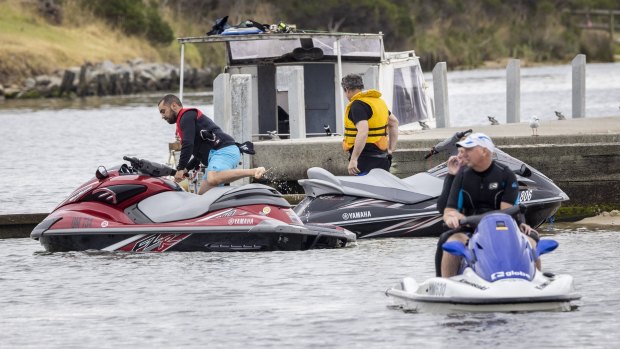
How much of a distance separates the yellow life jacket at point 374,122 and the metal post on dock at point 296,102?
18.6 feet

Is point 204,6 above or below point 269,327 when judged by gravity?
above

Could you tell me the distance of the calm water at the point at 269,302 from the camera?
11.1m

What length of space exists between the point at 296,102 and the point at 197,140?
6.38 metres

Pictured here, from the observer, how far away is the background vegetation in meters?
75.2

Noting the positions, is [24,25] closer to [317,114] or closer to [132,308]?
[317,114]

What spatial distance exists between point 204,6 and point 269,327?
8307 cm

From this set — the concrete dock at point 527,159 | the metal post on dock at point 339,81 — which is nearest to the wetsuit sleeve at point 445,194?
the concrete dock at point 527,159

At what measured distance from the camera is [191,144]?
16031 millimetres

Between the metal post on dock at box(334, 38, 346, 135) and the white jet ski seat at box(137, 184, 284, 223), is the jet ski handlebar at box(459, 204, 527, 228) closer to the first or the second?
the white jet ski seat at box(137, 184, 284, 223)

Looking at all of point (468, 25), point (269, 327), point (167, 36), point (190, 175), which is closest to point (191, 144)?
point (190, 175)

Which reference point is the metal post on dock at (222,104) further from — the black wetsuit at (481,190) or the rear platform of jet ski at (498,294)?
the rear platform of jet ski at (498,294)

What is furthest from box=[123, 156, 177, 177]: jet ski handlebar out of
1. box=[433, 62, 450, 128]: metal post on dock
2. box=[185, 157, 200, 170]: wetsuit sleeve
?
box=[433, 62, 450, 128]: metal post on dock

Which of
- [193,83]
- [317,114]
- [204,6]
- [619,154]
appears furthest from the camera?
[204,6]

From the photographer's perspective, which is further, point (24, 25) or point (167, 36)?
point (167, 36)
